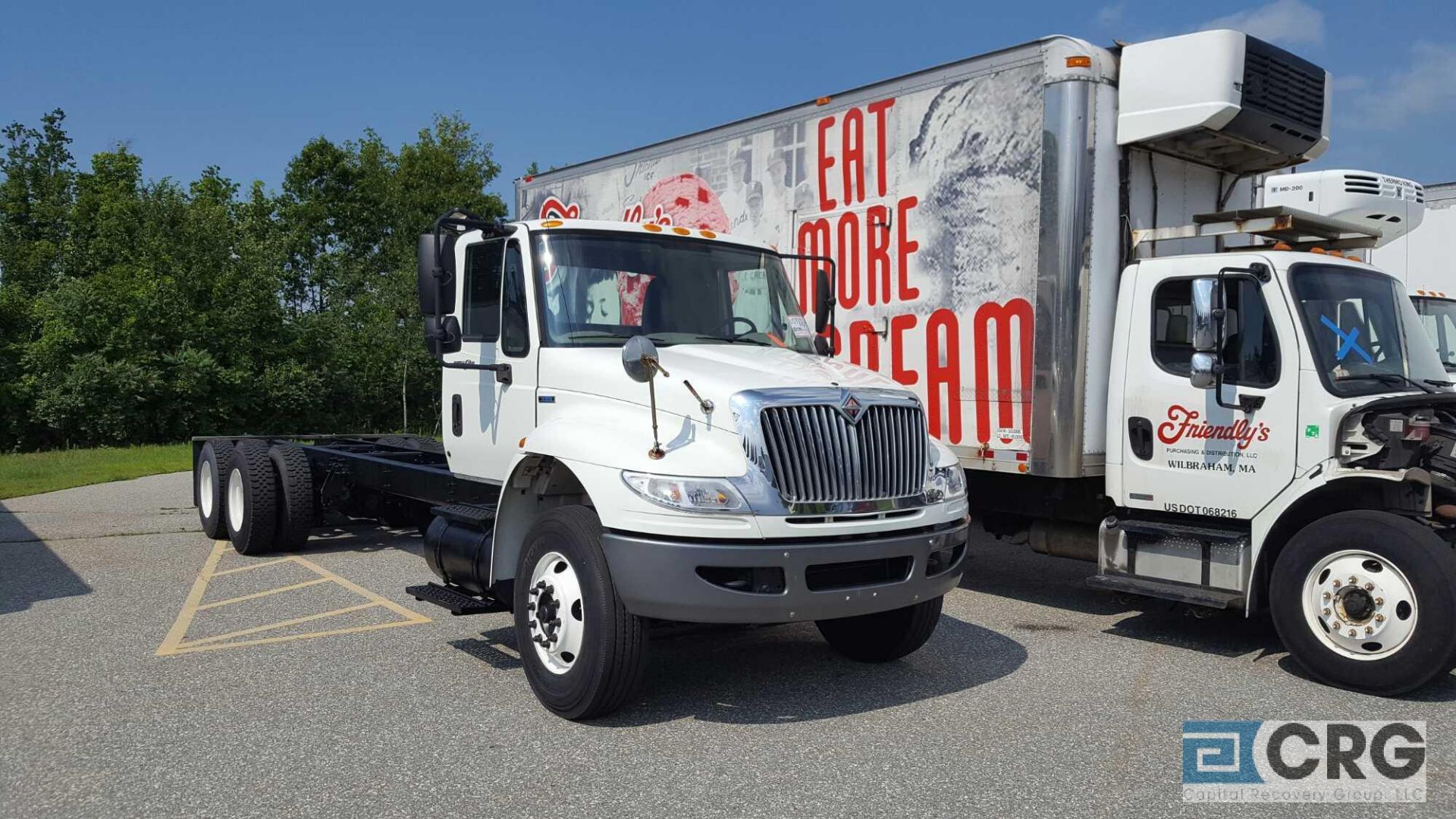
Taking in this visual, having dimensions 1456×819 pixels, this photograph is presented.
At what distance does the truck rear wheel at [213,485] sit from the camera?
432 inches

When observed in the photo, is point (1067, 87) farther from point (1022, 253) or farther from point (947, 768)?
point (947, 768)

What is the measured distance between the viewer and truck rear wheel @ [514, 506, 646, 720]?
5.21 metres

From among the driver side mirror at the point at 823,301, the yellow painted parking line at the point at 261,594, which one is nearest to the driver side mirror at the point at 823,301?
the driver side mirror at the point at 823,301

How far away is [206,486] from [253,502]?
1.64m

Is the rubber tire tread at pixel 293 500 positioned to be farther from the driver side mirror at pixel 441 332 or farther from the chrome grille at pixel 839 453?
the chrome grille at pixel 839 453

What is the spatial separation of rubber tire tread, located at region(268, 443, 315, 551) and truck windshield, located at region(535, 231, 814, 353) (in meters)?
5.03

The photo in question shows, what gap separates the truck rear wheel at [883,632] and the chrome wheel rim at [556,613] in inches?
57.0

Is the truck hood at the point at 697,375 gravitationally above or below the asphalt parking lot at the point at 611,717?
above

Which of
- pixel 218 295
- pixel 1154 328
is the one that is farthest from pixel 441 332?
pixel 218 295

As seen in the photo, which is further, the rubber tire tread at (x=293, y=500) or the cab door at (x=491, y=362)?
the rubber tire tread at (x=293, y=500)

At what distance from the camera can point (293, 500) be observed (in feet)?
33.7

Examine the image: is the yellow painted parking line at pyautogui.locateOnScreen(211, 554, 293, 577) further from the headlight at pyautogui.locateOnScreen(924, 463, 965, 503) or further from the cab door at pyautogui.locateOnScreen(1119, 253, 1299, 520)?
the cab door at pyautogui.locateOnScreen(1119, 253, 1299, 520)

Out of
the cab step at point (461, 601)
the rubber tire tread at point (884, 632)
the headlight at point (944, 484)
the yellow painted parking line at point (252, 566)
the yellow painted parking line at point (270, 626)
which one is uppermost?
the headlight at point (944, 484)

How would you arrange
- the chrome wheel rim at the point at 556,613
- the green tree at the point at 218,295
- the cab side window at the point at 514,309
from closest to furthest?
the chrome wheel rim at the point at 556,613
the cab side window at the point at 514,309
the green tree at the point at 218,295
